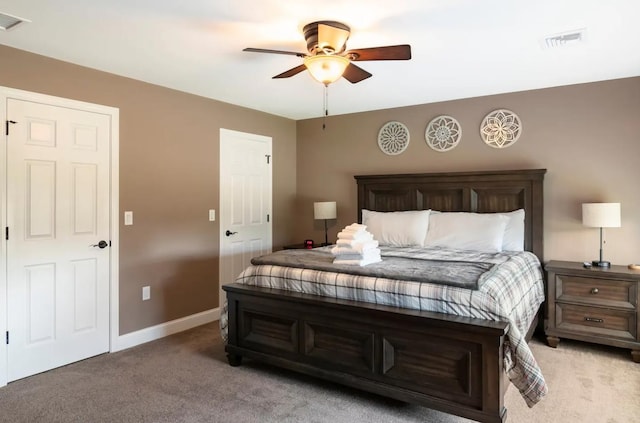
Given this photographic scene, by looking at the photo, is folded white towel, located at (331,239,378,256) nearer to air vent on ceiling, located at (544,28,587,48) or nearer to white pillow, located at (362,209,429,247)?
white pillow, located at (362,209,429,247)

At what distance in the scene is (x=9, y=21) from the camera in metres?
2.48

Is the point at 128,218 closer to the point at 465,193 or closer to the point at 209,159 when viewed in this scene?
the point at 209,159

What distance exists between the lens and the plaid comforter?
216cm

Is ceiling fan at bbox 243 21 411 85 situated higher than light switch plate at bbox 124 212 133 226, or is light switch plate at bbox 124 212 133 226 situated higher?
ceiling fan at bbox 243 21 411 85

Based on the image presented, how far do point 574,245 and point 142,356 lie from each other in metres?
3.99

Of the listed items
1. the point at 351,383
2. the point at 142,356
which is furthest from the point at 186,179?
the point at 351,383

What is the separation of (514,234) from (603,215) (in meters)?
0.71

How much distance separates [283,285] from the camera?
302 centimetres

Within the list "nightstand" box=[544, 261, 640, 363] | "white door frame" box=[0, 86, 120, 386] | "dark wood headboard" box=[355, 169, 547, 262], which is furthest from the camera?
"dark wood headboard" box=[355, 169, 547, 262]

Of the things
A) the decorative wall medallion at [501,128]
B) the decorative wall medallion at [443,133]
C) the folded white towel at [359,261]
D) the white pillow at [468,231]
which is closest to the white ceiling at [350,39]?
the decorative wall medallion at [501,128]

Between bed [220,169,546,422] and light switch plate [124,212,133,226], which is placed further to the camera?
light switch plate [124,212,133,226]

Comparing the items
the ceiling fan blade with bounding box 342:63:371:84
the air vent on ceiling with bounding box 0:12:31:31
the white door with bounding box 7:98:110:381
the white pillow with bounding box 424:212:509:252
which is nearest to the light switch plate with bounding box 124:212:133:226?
the white door with bounding box 7:98:110:381

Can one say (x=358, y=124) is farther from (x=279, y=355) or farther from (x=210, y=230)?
(x=279, y=355)

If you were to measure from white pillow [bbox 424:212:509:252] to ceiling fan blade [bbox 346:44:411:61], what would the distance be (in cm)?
202
